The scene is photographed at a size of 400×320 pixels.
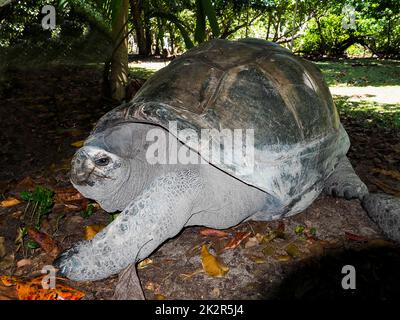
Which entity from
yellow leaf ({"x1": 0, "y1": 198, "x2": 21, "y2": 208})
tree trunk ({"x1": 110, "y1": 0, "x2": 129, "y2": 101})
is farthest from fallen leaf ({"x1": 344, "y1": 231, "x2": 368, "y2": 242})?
tree trunk ({"x1": 110, "y1": 0, "x2": 129, "y2": 101})

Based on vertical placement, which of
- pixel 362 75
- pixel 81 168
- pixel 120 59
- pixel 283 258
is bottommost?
pixel 283 258

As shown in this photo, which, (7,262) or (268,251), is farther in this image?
(268,251)

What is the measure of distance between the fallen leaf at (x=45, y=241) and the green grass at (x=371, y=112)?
4.71 meters

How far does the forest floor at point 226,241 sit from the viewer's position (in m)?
2.02

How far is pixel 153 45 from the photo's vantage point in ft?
61.4

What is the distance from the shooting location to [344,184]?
2.87 meters

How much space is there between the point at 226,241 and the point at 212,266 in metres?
0.33

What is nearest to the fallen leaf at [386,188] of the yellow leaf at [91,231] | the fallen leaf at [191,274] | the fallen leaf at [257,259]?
the fallen leaf at [257,259]

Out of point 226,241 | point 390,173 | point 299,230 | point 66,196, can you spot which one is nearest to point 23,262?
point 66,196

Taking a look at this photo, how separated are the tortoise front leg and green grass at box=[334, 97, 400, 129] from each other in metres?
4.37

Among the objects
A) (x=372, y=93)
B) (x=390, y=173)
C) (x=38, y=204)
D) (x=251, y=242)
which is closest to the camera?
(x=251, y=242)

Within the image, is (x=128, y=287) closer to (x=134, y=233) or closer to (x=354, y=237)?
(x=134, y=233)

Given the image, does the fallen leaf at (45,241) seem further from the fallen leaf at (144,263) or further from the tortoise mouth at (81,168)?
the tortoise mouth at (81,168)
